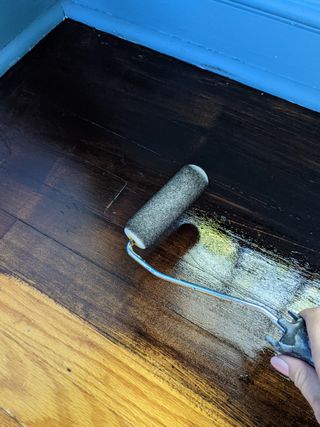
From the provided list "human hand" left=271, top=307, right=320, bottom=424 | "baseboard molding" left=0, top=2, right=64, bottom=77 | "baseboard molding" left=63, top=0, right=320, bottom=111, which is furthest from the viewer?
"baseboard molding" left=0, top=2, right=64, bottom=77

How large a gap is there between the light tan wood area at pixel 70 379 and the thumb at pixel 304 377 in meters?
0.18

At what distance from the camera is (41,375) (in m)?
0.86

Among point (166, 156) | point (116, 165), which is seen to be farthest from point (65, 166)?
point (166, 156)

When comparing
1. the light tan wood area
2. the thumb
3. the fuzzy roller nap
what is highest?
the fuzzy roller nap

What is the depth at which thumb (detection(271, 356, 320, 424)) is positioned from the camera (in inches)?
25.3

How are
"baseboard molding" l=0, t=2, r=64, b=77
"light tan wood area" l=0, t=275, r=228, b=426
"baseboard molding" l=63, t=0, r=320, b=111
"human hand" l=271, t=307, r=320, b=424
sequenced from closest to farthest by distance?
1. "human hand" l=271, t=307, r=320, b=424
2. "light tan wood area" l=0, t=275, r=228, b=426
3. "baseboard molding" l=63, t=0, r=320, b=111
4. "baseboard molding" l=0, t=2, r=64, b=77

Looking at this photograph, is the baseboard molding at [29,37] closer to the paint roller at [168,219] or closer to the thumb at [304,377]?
the paint roller at [168,219]

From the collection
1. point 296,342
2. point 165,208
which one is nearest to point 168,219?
point 165,208

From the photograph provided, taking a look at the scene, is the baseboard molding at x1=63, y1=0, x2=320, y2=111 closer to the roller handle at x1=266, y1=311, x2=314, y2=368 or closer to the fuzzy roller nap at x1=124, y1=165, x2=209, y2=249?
the fuzzy roller nap at x1=124, y1=165, x2=209, y2=249

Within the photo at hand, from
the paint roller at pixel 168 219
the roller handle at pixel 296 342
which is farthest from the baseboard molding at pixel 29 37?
the roller handle at pixel 296 342

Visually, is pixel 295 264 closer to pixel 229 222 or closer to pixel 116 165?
pixel 229 222

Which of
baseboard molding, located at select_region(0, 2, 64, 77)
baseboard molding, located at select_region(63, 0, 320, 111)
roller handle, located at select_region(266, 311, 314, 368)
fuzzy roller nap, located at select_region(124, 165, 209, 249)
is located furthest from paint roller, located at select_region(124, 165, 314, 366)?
baseboard molding, located at select_region(0, 2, 64, 77)

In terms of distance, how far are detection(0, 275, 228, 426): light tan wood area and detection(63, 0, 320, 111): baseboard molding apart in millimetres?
741

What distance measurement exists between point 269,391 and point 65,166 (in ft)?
2.22
